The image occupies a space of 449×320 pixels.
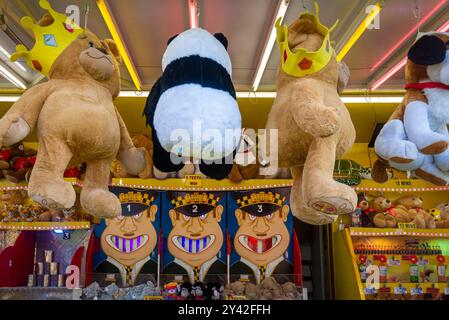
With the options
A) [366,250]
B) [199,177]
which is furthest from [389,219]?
[199,177]

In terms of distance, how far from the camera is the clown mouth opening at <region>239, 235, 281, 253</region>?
11.7ft

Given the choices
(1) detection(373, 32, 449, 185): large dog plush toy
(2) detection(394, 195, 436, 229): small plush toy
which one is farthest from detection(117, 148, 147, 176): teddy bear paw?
(2) detection(394, 195, 436, 229): small plush toy

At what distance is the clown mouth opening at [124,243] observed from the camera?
3541mm

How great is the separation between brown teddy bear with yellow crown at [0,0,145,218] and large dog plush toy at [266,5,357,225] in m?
0.53

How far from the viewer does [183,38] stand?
Answer: 51.2 inches

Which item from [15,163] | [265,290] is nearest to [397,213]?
[265,290]

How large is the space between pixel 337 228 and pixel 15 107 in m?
3.36

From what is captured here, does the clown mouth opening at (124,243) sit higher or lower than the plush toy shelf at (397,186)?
lower

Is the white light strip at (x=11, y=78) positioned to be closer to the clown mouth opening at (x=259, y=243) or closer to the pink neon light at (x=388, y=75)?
the clown mouth opening at (x=259, y=243)

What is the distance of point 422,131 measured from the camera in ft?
4.68

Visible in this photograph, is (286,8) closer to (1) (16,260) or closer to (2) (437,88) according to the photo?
(2) (437,88)

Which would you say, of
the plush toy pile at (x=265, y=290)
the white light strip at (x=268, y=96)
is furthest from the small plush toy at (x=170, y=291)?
the white light strip at (x=268, y=96)

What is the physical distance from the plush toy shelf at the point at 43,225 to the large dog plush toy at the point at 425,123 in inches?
105

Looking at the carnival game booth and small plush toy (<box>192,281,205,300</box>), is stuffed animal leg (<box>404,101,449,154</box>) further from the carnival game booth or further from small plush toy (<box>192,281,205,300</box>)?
small plush toy (<box>192,281,205,300</box>)
